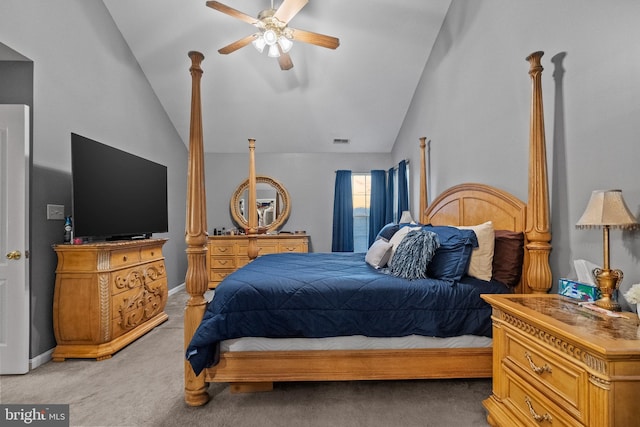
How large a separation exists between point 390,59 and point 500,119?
198 centimetres

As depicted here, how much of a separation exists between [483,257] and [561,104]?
104 cm

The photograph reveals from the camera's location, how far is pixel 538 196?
1924 millimetres

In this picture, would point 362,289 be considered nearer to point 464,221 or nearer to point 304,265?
point 304,265

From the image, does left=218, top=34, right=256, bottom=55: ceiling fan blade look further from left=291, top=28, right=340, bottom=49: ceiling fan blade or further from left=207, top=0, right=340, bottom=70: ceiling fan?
left=291, top=28, right=340, bottom=49: ceiling fan blade

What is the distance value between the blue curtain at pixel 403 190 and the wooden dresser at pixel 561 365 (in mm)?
2912

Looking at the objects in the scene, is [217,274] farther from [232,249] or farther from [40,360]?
[40,360]

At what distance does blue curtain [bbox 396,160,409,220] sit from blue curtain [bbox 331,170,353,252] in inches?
42.3

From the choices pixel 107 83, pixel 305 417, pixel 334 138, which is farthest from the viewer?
pixel 334 138

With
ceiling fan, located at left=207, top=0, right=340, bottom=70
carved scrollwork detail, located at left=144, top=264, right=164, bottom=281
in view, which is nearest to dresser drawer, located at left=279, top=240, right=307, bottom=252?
carved scrollwork detail, located at left=144, top=264, right=164, bottom=281

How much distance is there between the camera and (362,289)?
194 cm

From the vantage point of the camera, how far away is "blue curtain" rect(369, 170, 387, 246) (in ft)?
17.9

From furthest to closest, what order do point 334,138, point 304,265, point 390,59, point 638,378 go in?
1. point 334,138
2. point 390,59
3. point 304,265
4. point 638,378

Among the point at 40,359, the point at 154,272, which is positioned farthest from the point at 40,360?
the point at 154,272

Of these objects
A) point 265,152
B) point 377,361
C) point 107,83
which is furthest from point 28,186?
point 265,152
